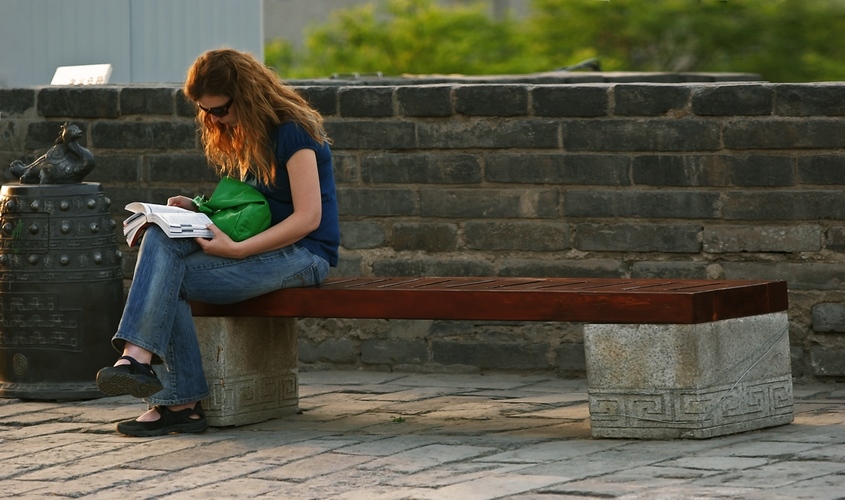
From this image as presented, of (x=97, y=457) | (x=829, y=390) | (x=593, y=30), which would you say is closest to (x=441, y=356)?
(x=829, y=390)

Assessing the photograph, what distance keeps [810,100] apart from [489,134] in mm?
1447

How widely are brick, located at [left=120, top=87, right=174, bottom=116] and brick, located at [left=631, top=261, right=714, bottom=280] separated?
2.46 metres

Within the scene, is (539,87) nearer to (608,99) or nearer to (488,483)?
(608,99)

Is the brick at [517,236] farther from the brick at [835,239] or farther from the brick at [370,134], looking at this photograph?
the brick at [835,239]

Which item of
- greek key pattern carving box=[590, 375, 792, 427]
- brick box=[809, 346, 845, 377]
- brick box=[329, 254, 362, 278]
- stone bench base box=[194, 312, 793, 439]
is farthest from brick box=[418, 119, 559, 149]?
greek key pattern carving box=[590, 375, 792, 427]

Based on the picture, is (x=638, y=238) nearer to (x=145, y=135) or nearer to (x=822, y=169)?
(x=822, y=169)

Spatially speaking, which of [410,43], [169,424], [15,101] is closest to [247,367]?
[169,424]

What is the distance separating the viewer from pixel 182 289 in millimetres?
5457

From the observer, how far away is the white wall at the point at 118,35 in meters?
9.06

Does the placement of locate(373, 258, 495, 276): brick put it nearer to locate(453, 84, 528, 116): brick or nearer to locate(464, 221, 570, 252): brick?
locate(464, 221, 570, 252): brick

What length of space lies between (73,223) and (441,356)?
1.83 m

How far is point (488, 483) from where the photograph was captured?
4496mm

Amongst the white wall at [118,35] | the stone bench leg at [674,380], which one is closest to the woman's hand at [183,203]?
the stone bench leg at [674,380]

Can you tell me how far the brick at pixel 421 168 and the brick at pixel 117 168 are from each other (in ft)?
3.98
